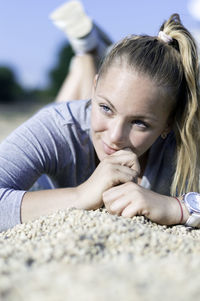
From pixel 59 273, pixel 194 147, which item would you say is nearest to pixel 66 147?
pixel 194 147

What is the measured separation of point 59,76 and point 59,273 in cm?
3074

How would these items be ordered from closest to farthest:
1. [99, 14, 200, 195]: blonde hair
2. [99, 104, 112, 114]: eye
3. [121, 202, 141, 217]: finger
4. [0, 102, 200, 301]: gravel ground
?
[0, 102, 200, 301]: gravel ground, [121, 202, 141, 217]: finger, [99, 104, 112, 114]: eye, [99, 14, 200, 195]: blonde hair

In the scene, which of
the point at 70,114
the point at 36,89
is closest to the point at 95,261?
the point at 70,114

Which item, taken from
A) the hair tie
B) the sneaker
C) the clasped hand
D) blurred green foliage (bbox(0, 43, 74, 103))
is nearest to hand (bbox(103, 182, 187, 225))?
the clasped hand

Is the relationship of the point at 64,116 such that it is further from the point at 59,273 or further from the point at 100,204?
the point at 59,273

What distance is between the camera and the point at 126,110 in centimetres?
236

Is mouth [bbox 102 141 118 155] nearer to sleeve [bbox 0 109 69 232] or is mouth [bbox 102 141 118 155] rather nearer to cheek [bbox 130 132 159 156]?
cheek [bbox 130 132 159 156]

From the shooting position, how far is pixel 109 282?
42.9 inches

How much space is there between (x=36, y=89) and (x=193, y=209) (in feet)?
95.0

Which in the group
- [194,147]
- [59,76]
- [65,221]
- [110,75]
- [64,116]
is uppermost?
[110,75]

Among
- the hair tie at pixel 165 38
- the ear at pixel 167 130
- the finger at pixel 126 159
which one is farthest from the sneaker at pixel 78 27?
the finger at pixel 126 159

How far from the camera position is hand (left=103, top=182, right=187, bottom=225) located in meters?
2.08

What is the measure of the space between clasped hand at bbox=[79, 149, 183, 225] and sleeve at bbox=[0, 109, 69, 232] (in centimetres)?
41

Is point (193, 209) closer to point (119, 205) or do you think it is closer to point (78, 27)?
point (119, 205)
